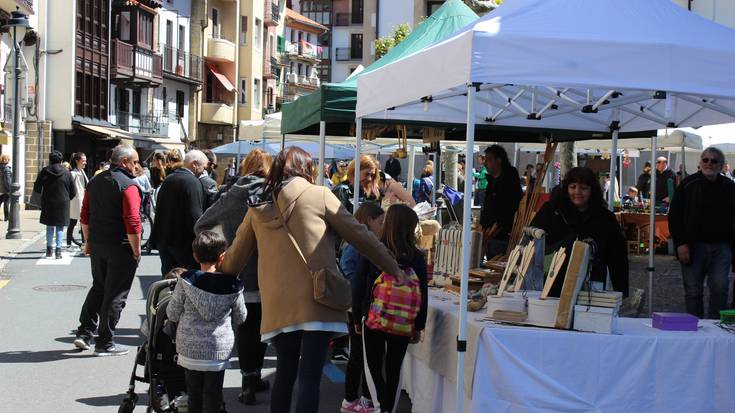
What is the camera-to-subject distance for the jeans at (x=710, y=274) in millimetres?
8094

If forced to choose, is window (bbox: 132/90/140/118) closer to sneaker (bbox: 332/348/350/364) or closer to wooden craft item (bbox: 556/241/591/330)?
sneaker (bbox: 332/348/350/364)

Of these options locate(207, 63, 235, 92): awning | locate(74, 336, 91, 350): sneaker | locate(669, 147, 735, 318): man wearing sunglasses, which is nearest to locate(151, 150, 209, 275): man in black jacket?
locate(74, 336, 91, 350): sneaker

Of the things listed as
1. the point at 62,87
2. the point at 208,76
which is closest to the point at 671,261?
the point at 62,87

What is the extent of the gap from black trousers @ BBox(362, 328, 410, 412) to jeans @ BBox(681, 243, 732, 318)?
3322 mm

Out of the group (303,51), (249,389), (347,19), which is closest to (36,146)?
(249,389)

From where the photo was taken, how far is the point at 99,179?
828 cm

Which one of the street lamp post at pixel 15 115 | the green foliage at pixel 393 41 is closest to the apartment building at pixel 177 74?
the green foliage at pixel 393 41

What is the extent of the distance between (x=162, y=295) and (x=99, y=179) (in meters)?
2.67

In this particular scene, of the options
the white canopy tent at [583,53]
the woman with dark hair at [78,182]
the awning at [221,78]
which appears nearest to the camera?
the white canopy tent at [583,53]

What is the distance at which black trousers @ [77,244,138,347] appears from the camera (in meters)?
8.28

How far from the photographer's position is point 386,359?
241 inches

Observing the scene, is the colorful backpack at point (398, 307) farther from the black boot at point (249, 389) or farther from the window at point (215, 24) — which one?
the window at point (215, 24)

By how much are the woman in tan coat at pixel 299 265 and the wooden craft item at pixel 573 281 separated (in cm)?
97

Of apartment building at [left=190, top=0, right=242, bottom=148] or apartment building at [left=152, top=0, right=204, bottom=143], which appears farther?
apartment building at [left=190, top=0, right=242, bottom=148]
